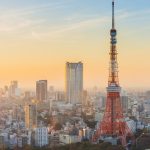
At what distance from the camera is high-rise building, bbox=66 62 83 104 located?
3253 cm

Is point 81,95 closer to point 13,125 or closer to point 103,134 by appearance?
point 13,125

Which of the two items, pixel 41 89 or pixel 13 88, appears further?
pixel 13 88

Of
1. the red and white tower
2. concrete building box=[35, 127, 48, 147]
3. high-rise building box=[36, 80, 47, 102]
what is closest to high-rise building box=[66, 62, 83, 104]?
high-rise building box=[36, 80, 47, 102]

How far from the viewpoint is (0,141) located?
13.7 meters

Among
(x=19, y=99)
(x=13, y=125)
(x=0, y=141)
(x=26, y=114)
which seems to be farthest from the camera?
(x=19, y=99)

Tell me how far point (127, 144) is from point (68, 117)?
364 inches

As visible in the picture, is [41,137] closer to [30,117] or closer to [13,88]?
[30,117]

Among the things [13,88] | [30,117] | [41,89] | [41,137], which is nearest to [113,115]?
[41,137]

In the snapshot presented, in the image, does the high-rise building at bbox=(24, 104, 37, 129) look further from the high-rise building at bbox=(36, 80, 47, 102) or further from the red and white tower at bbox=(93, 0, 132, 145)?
the high-rise building at bbox=(36, 80, 47, 102)

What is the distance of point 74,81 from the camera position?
33.0m

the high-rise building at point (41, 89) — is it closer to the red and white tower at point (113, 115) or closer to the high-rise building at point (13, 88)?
the high-rise building at point (13, 88)

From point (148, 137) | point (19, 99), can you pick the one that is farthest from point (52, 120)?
point (19, 99)

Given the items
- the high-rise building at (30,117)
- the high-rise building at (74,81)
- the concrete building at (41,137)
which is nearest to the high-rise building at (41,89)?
the high-rise building at (74,81)

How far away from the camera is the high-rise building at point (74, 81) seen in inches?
1281
